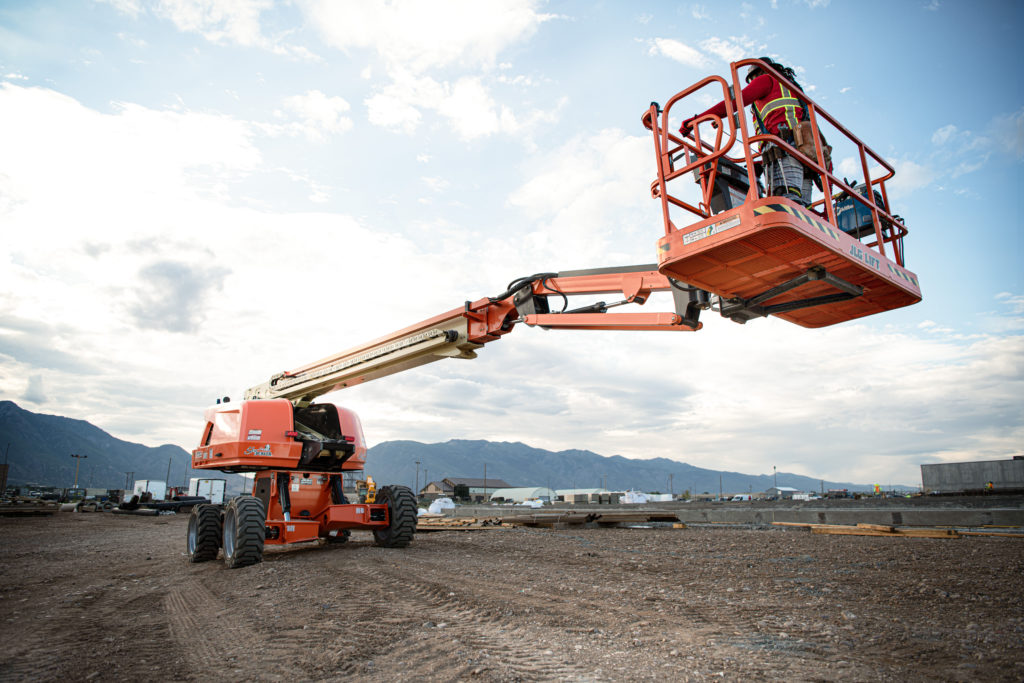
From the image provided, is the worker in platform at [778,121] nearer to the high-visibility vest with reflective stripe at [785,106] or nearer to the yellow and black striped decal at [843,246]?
the high-visibility vest with reflective stripe at [785,106]

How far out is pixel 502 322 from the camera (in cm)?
927

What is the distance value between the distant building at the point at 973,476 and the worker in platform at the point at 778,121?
144ft

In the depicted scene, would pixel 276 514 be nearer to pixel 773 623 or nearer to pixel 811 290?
pixel 773 623

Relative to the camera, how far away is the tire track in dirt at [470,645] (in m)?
4.11

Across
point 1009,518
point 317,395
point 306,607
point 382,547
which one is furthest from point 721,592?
point 1009,518

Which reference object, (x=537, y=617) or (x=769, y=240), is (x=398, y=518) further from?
(x=769, y=240)

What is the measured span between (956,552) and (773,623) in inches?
258

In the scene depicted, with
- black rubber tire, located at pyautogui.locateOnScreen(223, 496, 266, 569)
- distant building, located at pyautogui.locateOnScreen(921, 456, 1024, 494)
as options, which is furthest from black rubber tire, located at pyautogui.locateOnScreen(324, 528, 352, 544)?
distant building, located at pyautogui.locateOnScreen(921, 456, 1024, 494)

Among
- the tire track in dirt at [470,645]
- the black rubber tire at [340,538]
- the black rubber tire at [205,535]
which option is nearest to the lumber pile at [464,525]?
the black rubber tire at [340,538]

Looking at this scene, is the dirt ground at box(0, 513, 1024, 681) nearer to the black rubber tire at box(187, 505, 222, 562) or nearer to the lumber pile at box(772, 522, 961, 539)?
the black rubber tire at box(187, 505, 222, 562)

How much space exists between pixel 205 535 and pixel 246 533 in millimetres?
2237

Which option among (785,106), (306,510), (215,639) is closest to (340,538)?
(306,510)

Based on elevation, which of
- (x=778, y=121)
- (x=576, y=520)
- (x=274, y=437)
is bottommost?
(x=576, y=520)

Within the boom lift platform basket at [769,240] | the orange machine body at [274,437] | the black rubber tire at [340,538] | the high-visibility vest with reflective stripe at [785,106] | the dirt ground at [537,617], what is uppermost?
the high-visibility vest with reflective stripe at [785,106]
